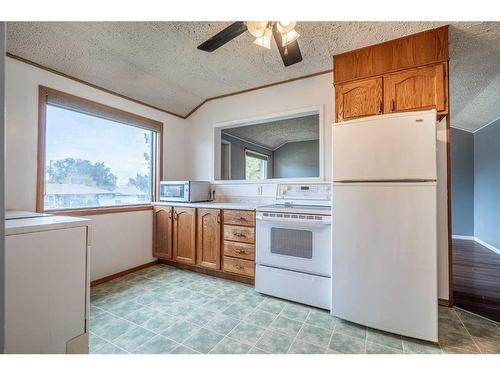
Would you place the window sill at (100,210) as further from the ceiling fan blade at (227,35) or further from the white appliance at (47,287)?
the ceiling fan blade at (227,35)

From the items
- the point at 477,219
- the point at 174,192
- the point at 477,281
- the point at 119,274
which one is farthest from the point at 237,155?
the point at 477,219

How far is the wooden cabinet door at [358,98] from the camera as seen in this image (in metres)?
2.18

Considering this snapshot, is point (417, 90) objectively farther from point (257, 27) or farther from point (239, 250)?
point (239, 250)

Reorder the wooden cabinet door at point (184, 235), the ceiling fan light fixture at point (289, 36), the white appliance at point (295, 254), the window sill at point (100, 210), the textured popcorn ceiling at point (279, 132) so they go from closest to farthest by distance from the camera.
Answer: the ceiling fan light fixture at point (289, 36)
the white appliance at point (295, 254)
the window sill at point (100, 210)
the wooden cabinet door at point (184, 235)
the textured popcorn ceiling at point (279, 132)

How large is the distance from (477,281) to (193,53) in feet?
13.6

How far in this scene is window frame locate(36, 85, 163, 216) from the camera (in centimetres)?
220

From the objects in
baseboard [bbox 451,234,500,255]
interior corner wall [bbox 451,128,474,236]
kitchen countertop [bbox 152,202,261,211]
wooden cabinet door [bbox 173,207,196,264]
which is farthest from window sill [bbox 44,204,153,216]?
interior corner wall [bbox 451,128,474,236]

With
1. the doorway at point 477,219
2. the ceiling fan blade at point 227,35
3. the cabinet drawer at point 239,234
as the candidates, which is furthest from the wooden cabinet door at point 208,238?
the doorway at point 477,219

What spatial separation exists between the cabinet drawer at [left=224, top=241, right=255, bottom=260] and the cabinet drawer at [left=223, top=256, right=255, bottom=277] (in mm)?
51

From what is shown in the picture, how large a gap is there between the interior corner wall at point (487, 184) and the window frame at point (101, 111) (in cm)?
561

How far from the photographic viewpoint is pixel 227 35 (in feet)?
5.20

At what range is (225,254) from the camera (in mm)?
2660

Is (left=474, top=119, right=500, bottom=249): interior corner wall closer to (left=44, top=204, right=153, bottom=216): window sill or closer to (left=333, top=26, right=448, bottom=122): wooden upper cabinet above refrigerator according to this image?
(left=333, top=26, right=448, bottom=122): wooden upper cabinet above refrigerator

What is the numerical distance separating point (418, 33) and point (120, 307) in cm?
361
